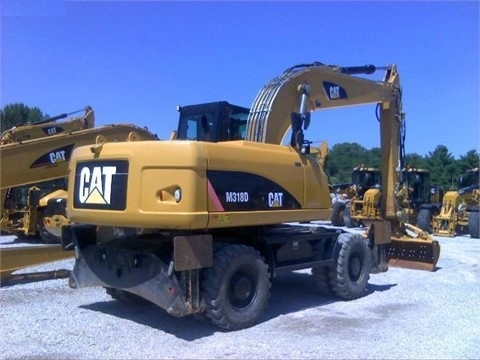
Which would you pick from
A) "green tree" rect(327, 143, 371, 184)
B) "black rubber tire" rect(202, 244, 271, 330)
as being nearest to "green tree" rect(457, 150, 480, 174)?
"green tree" rect(327, 143, 371, 184)

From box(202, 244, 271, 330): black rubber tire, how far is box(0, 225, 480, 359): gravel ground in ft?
0.63

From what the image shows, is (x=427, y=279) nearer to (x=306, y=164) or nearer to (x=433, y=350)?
(x=306, y=164)

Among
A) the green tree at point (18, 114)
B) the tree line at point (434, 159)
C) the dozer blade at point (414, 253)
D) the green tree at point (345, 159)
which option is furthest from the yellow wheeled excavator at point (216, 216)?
the green tree at point (345, 159)

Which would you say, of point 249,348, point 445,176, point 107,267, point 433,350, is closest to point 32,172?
point 107,267

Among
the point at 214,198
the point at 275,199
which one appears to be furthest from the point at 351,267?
the point at 214,198

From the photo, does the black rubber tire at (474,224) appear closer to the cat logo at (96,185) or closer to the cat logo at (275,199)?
the cat logo at (275,199)

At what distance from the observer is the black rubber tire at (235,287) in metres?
6.32

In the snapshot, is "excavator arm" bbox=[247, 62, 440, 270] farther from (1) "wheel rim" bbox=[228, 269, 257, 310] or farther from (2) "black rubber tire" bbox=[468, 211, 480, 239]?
(2) "black rubber tire" bbox=[468, 211, 480, 239]

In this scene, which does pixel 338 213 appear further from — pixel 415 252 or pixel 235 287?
pixel 235 287

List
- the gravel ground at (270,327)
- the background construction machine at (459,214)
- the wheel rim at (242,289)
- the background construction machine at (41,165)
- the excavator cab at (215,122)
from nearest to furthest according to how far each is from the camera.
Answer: the gravel ground at (270,327) → the wheel rim at (242,289) → the excavator cab at (215,122) → the background construction machine at (41,165) → the background construction machine at (459,214)

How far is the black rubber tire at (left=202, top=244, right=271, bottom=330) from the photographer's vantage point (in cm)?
632

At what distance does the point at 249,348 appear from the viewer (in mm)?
5785

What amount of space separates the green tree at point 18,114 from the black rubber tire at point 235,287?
35149 millimetres

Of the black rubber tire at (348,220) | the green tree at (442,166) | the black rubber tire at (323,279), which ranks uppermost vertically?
the green tree at (442,166)
